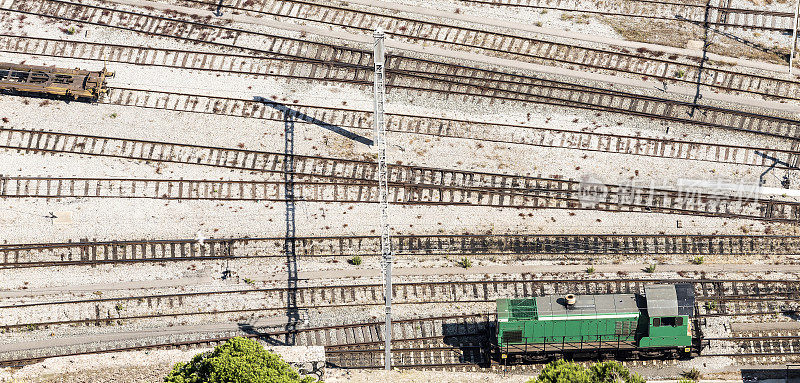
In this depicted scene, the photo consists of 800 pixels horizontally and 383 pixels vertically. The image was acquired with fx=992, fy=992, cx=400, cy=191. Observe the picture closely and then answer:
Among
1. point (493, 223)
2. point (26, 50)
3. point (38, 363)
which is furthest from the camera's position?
point (26, 50)

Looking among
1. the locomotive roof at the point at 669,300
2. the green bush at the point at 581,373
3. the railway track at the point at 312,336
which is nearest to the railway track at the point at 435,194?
the locomotive roof at the point at 669,300

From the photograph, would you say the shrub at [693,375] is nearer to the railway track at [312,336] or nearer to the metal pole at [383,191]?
the railway track at [312,336]

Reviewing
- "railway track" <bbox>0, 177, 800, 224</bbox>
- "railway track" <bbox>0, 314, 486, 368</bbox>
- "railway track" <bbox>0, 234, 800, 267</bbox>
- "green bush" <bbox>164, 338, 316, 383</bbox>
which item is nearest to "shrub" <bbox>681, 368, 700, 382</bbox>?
"railway track" <bbox>0, 234, 800, 267</bbox>

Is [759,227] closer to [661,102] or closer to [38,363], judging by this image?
[661,102]

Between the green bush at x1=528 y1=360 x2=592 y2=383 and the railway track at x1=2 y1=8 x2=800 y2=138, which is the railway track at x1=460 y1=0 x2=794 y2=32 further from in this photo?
the green bush at x1=528 y1=360 x2=592 y2=383

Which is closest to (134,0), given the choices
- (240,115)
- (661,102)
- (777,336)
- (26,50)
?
(26,50)

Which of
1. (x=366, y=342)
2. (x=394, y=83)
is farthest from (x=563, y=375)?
(x=394, y=83)
